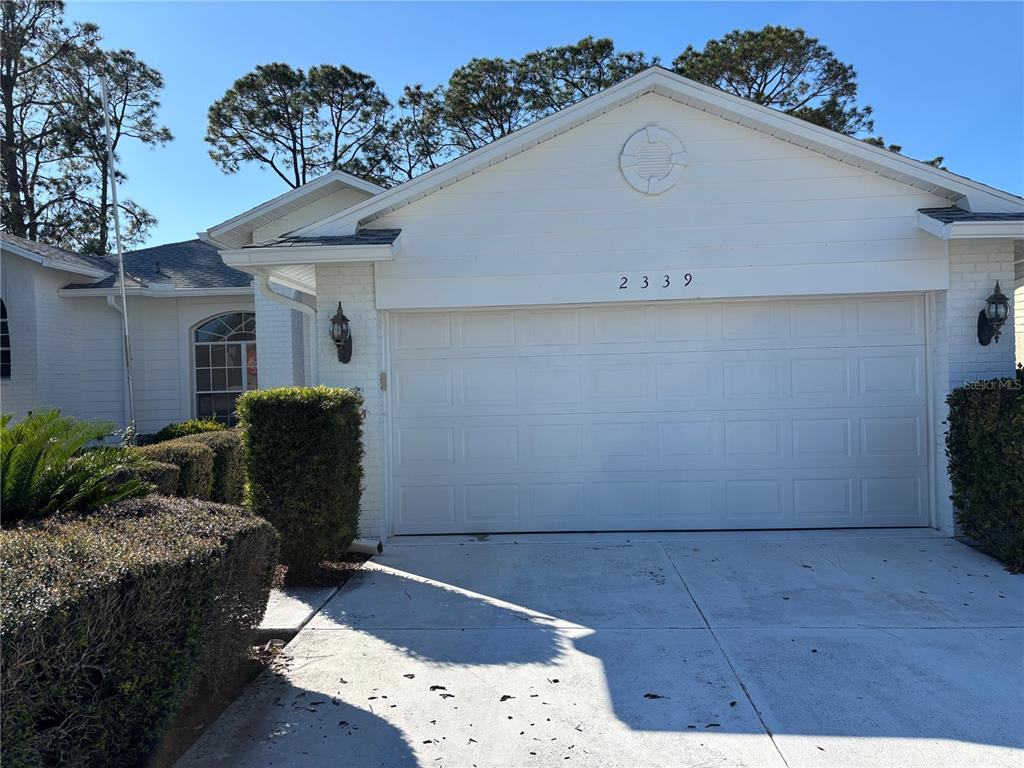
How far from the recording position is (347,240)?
270 inches

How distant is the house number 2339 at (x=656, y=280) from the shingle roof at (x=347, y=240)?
2.28 metres

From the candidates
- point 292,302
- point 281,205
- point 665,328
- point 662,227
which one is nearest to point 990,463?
point 665,328

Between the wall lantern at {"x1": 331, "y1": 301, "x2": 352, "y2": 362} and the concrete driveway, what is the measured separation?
2.06 meters

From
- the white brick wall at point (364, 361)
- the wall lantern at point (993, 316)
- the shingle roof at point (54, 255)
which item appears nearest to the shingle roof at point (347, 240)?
the white brick wall at point (364, 361)

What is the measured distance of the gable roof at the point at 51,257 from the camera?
454 inches

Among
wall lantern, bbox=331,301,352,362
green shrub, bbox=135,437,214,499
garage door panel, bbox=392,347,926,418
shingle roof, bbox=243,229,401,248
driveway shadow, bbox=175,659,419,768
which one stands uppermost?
shingle roof, bbox=243,229,401,248

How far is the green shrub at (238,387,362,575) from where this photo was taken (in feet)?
18.8

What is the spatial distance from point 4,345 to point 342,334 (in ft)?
29.9

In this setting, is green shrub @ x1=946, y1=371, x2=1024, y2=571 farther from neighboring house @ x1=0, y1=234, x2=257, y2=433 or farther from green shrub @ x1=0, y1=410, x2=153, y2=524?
neighboring house @ x1=0, y1=234, x2=257, y2=433

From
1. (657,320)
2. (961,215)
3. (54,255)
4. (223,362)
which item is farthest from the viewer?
(223,362)

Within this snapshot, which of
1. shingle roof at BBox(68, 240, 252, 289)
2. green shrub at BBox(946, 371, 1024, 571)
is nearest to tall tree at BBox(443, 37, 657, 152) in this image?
shingle roof at BBox(68, 240, 252, 289)

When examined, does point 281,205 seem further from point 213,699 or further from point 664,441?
point 213,699

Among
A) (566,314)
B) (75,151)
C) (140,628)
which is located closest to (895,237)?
(566,314)

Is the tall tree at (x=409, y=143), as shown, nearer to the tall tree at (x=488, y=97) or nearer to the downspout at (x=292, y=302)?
the tall tree at (x=488, y=97)
